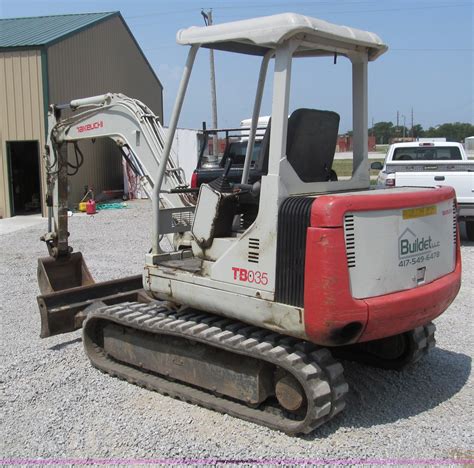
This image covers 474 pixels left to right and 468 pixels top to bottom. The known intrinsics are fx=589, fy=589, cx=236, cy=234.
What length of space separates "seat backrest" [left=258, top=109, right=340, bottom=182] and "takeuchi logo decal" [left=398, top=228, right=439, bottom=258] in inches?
33.3

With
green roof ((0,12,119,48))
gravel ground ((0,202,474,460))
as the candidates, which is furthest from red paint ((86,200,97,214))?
gravel ground ((0,202,474,460))

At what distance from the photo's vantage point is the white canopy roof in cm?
370

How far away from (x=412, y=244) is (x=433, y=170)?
8.35m

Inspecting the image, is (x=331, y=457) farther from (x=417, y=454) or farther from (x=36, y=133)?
(x=36, y=133)

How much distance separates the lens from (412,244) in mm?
3947

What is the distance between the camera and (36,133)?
1606cm

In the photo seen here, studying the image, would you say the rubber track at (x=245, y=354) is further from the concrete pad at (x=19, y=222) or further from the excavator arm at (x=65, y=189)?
the concrete pad at (x=19, y=222)

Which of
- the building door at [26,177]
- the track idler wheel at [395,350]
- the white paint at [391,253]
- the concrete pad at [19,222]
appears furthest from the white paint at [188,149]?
the white paint at [391,253]

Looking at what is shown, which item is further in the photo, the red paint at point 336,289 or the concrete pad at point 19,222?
the concrete pad at point 19,222

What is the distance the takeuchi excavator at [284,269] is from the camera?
12.0 ft

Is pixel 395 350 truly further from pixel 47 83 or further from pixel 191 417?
pixel 47 83

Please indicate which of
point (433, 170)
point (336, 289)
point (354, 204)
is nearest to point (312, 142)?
point (354, 204)

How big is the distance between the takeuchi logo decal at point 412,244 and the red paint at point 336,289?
0.21 m

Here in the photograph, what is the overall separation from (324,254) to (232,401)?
4.86ft
